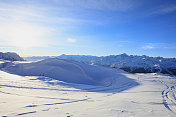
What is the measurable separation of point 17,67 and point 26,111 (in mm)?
13700

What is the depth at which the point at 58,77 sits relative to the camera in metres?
12.5

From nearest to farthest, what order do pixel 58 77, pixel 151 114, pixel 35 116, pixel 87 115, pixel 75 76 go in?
pixel 35 116 < pixel 87 115 < pixel 151 114 < pixel 58 77 < pixel 75 76

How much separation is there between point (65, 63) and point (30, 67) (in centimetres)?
468

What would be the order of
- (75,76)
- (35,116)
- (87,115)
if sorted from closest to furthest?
(35,116)
(87,115)
(75,76)

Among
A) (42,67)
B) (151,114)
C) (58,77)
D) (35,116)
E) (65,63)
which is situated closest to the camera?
(35,116)

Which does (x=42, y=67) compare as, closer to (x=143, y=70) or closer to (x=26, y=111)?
(x=26, y=111)

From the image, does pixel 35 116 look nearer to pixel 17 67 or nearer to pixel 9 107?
pixel 9 107

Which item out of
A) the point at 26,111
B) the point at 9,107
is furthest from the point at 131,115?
the point at 9,107

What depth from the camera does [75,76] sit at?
531 inches

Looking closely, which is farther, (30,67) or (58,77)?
(30,67)

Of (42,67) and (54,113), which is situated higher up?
(42,67)

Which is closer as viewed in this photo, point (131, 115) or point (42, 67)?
point (131, 115)

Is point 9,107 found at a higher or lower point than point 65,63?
lower

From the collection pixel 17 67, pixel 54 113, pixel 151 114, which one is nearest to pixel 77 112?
pixel 54 113
